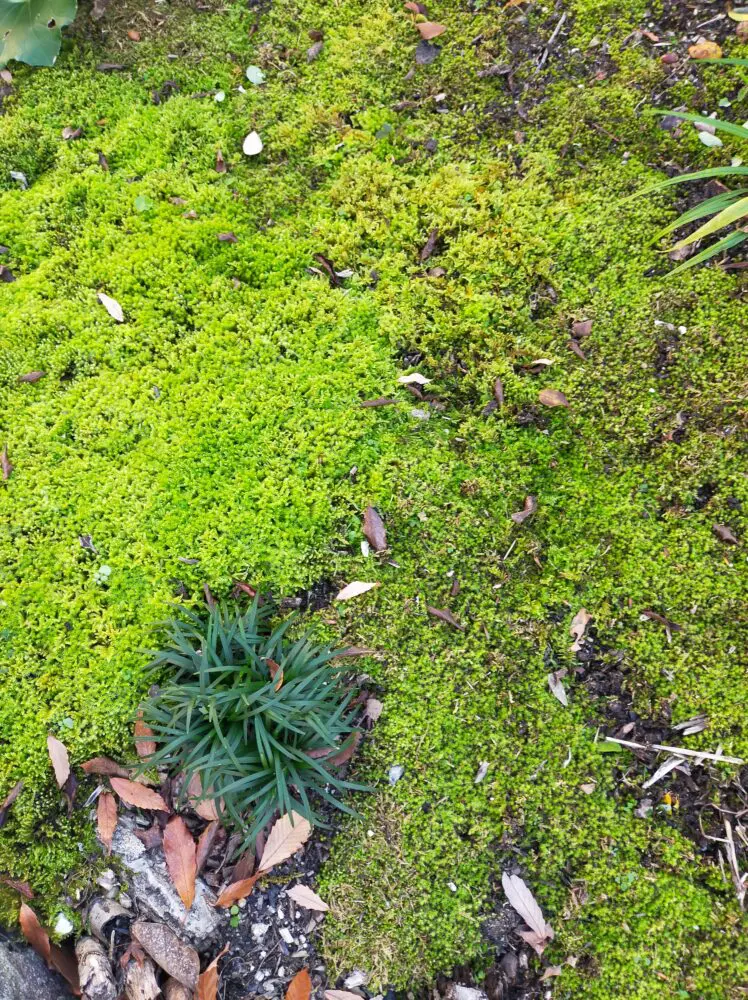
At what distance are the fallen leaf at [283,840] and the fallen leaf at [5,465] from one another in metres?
2.04

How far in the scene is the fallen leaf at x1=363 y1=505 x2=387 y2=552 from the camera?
2.73m

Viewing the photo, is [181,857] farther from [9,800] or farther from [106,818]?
[9,800]

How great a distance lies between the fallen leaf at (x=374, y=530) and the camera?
273 cm

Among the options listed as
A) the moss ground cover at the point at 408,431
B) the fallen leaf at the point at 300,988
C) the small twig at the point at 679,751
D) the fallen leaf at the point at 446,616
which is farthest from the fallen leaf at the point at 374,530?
the fallen leaf at the point at 300,988

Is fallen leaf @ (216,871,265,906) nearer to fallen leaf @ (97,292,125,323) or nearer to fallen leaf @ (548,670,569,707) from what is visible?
fallen leaf @ (548,670,569,707)

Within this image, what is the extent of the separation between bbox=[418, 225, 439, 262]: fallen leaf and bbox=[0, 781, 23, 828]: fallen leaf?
3.13 metres

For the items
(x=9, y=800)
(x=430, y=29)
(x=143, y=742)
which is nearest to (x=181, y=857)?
(x=143, y=742)

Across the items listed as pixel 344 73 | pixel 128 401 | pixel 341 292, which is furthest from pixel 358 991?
pixel 344 73

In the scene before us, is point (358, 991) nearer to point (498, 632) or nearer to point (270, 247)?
point (498, 632)

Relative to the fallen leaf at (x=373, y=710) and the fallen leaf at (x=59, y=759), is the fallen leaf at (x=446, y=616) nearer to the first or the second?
the fallen leaf at (x=373, y=710)

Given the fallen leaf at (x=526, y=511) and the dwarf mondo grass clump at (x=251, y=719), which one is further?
the fallen leaf at (x=526, y=511)

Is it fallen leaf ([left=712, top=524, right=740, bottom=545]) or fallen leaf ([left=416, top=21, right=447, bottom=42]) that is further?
fallen leaf ([left=416, top=21, right=447, bottom=42])

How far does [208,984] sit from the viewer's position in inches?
84.6

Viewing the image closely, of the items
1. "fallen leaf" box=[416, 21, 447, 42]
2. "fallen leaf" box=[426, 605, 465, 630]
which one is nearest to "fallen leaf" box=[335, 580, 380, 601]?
"fallen leaf" box=[426, 605, 465, 630]
